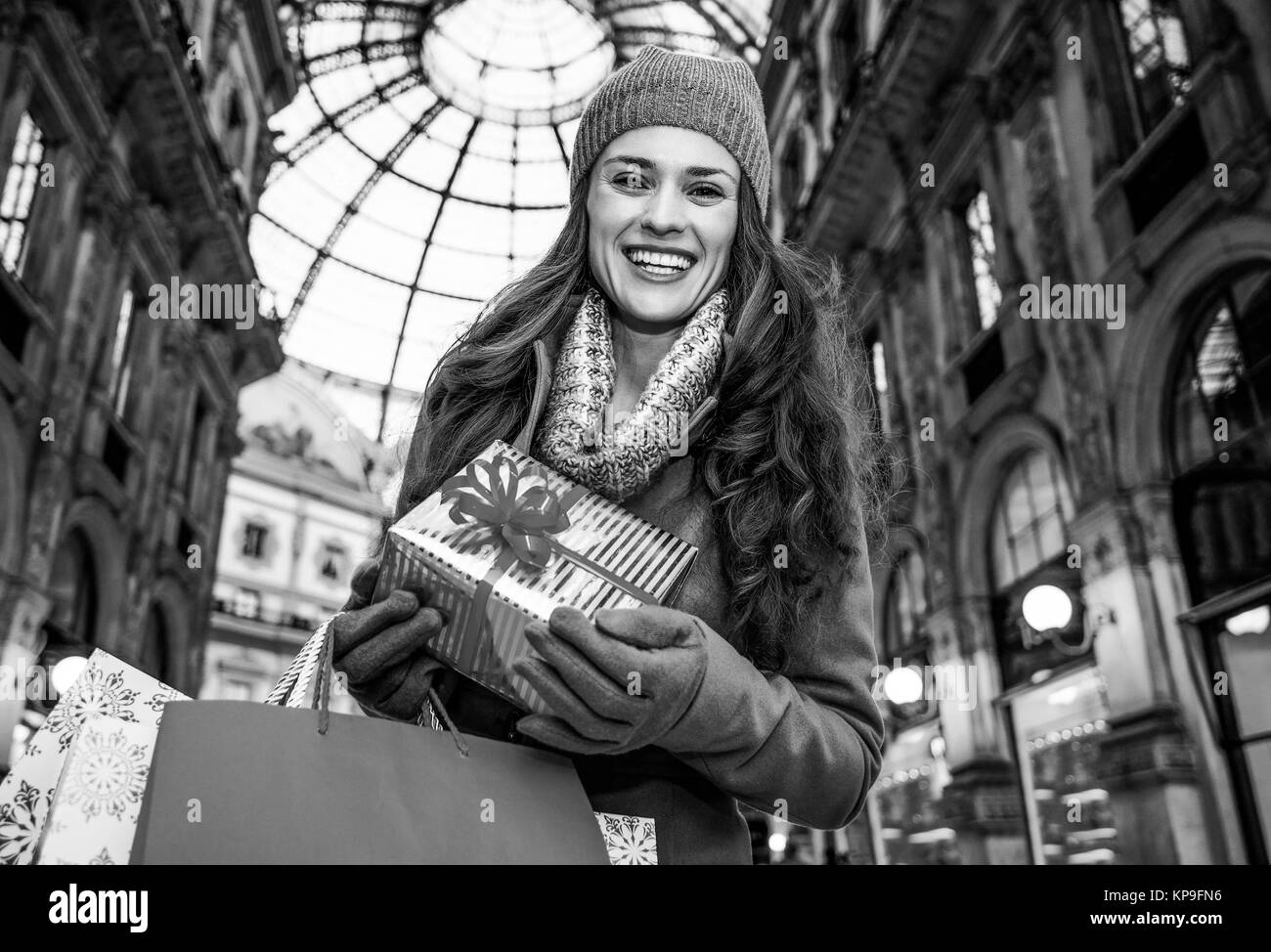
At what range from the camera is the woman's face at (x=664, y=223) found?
6.03ft

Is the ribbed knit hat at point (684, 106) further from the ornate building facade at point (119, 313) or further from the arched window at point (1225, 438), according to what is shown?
the ornate building facade at point (119, 313)

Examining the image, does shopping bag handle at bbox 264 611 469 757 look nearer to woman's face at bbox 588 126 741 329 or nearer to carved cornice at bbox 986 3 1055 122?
woman's face at bbox 588 126 741 329

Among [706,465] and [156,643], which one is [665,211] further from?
[156,643]

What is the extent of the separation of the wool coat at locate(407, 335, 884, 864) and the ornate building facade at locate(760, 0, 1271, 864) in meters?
3.47

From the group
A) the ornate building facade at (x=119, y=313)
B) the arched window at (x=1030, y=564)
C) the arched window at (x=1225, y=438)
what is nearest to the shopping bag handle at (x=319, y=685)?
the arched window at (x=1225, y=438)

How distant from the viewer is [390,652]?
140 cm

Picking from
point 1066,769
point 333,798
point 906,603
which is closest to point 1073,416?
point 1066,769

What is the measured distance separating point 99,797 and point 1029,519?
10.8 m

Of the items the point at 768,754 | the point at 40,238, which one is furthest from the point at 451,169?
the point at 768,754

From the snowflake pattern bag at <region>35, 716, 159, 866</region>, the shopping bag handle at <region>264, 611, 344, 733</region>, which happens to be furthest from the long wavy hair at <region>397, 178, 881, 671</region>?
the snowflake pattern bag at <region>35, 716, 159, 866</region>

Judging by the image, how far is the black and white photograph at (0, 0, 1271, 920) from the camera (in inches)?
49.4

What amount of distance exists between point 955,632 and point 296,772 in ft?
37.2
